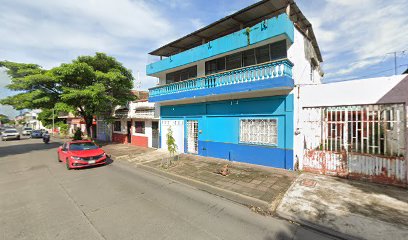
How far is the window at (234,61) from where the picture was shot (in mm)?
10500

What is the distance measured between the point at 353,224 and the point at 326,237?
2.81 ft

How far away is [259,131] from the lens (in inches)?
368

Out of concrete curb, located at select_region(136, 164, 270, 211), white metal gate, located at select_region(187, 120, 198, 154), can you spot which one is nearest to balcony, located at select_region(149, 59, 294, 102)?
white metal gate, located at select_region(187, 120, 198, 154)

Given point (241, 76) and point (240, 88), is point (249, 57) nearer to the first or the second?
point (241, 76)

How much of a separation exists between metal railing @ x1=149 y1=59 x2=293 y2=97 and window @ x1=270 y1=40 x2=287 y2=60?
88 cm

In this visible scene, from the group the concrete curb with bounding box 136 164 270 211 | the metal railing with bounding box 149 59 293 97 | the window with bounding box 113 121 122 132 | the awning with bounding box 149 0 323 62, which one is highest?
the awning with bounding box 149 0 323 62

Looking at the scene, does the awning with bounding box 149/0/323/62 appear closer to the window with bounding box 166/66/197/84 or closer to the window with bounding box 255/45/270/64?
the window with bounding box 255/45/270/64

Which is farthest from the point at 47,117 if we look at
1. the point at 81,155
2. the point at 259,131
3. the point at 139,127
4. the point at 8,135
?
the point at 259,131

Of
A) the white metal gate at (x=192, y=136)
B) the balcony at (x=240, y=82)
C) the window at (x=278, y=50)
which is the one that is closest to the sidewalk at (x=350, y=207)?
the balcony at (x=240, y=82)

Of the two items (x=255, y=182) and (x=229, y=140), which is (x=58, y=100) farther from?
(x=255, y=182)

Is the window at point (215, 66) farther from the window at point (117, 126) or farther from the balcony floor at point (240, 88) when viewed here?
the window at point (117, 126)

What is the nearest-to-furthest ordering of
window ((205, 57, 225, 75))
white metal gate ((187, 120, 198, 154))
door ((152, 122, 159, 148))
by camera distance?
window ((205, 57, 225, 75))
white metal gate ((187, 120, 198, 154))
door ((152, 122, 159, 148))

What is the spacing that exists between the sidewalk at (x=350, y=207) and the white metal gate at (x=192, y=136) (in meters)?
7.15

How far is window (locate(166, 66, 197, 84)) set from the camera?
43.3 feet
